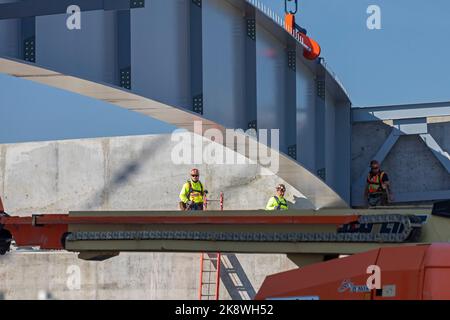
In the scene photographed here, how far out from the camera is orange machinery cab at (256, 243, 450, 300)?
6.96 meters

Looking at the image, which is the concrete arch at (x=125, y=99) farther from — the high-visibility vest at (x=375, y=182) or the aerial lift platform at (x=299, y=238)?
the aerial lift platform at (x=299, y=238)

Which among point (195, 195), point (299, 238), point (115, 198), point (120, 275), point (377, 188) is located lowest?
point (120, 275)

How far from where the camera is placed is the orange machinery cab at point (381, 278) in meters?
6.96

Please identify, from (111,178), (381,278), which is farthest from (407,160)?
(381,278)

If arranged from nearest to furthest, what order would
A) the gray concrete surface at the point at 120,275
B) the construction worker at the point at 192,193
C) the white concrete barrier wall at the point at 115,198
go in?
the construction worker at the point at 192,193
the gray concrete surface at the point at 120,275
the white concrete barrier wall at the point at 115,198

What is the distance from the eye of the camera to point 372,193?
19656 mm

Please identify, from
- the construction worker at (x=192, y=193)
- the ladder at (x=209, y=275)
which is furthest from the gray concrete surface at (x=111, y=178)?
the construction worker at (x=192, y=193)

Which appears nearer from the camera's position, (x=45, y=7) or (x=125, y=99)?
(x=45, y=7)

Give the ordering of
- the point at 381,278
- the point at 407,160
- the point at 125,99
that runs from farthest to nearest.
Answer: the point at 407,160, the point at 125,99, the point at 381,278

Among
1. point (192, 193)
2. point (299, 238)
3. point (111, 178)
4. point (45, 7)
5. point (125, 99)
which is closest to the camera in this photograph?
point (299, 238)

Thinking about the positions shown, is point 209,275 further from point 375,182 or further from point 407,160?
point 375,182

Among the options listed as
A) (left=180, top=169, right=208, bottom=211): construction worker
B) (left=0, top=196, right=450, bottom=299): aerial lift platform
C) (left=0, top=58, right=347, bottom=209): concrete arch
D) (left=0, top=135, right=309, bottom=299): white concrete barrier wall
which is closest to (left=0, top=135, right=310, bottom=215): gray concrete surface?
(left=0, top=135, right=309, bottom=299): white concrete barrier wall

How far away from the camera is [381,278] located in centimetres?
732
